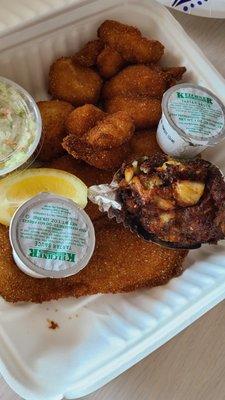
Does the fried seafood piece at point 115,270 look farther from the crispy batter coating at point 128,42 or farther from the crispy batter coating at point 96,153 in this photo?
the crispy batter coating at point 128,42

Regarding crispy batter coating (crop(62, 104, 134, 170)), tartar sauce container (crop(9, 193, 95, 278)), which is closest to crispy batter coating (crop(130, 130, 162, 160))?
crispy batter coating (crop(62, 104, 134, 170))

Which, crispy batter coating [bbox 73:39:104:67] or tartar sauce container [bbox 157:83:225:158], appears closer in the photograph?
tartar sauce container [bbox 157:83:225:158]

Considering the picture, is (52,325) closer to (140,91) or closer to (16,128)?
(16,128)

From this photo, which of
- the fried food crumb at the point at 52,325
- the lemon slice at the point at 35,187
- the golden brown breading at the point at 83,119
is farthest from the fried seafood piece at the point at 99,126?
the fried food crumb at the point at 52,325

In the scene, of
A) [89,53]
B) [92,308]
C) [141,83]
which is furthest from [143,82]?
[92,308]

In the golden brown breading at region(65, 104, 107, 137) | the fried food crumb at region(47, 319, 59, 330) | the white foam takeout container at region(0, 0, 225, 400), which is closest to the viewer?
the white foam takeout container at region(0, 0, 225, 400)

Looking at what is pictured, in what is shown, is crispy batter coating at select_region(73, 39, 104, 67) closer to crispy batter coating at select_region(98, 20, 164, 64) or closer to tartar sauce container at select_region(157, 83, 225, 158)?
crispy batter coating at select_region(98, 20, 164, 64)

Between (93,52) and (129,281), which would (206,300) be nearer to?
(129,281)

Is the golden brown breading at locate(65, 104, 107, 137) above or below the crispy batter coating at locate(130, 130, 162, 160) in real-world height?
above
